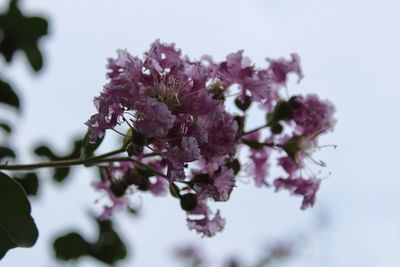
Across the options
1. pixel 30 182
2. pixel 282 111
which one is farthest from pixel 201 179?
pixel 30 182

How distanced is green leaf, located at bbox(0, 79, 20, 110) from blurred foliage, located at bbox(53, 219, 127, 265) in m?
0.62

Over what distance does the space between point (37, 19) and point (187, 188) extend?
1.61 meters

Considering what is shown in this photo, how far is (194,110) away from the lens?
144cm

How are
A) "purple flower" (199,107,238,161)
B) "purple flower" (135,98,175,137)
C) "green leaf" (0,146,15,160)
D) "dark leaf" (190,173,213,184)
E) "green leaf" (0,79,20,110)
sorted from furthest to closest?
"green leaf" (0,79,20,110) < "green leaf" (0,146,15,160) < "dark leaf" (190,173,213,184) < "purple flower" (199,107,238,161) < "purple flower" (135,98,175,137)

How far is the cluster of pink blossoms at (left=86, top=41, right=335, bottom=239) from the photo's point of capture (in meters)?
1.41

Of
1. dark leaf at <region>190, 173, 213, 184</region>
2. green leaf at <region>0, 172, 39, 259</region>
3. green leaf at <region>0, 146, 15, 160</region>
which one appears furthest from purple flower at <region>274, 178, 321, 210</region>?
green leaf at <region>0, 146, 15, 160</region>

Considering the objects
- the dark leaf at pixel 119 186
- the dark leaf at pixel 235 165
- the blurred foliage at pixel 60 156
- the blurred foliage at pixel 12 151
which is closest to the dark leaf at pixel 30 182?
the blurred foliage at pixel 12 151

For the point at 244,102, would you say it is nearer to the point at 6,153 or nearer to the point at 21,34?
the point at 6,153

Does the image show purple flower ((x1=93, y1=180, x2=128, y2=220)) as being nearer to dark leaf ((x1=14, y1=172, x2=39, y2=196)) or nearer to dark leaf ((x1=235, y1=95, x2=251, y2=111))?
dark leaf ((x1=235, y1=95, x2=251, y2=111))

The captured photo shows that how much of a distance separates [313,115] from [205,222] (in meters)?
0.43

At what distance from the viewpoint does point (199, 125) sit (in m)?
1.42

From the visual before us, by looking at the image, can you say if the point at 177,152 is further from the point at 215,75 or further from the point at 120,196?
the point at 120,196

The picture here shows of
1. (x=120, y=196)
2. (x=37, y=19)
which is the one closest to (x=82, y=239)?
(x=37, y=19)

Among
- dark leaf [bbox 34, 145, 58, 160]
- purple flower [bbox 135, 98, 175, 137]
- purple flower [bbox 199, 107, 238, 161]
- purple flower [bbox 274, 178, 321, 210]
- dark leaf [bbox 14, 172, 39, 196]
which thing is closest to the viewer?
purple flower [bbox 135, 98, 175, 137]
